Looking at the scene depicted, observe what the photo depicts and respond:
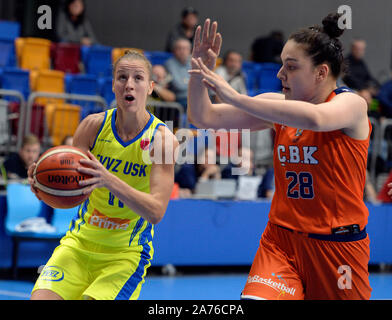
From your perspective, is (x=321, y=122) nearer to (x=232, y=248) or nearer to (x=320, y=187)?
(x=320, y=187)

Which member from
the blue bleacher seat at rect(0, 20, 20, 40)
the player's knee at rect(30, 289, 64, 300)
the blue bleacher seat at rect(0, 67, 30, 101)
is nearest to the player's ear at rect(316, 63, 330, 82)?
the player's knee at rect(30, 289, 64, 300)

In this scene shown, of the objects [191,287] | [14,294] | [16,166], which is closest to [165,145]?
[14,294]

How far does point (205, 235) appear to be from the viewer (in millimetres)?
7988

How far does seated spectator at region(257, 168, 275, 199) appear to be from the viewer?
8386 millimetres

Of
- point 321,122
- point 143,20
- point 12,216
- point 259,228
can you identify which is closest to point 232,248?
point 259,228

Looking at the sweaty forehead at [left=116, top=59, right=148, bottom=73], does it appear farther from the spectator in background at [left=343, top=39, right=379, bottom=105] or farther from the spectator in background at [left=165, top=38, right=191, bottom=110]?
the spectator in background at [left=343, top=39, right=379, bottom=105]

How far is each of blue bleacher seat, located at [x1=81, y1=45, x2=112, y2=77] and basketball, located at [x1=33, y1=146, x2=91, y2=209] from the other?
8.23 meters

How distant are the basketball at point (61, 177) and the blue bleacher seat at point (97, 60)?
27.0 ft

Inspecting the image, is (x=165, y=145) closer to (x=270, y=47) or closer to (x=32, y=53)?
(x=32, y=53)

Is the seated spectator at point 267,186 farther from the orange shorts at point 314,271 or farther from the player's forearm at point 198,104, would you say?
the orange shorts at point 314,271

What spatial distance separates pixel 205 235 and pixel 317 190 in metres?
4.92

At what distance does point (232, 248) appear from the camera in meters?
8.16

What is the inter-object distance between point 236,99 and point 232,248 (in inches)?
220

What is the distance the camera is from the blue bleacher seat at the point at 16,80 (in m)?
9.42
